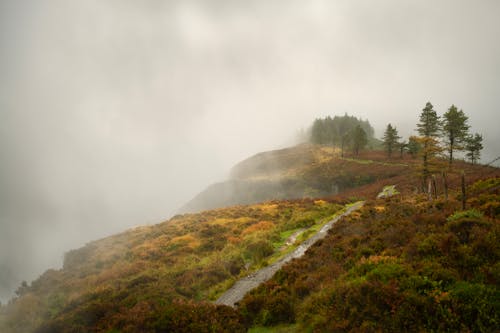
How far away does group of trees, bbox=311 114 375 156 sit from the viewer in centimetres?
7281

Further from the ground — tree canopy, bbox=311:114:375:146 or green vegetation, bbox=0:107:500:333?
tree canopy, bbox=311:114:375:146

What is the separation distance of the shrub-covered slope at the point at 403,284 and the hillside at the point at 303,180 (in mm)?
40719

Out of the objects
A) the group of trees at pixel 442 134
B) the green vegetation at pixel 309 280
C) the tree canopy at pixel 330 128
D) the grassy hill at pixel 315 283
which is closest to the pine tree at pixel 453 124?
the group of trees at pixel 442 134

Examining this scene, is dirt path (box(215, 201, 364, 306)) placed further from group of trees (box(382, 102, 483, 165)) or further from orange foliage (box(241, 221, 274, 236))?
group of trees (box(382, 102, 483, 165))

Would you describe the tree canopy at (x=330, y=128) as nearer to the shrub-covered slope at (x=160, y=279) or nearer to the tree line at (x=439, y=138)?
the tree line at (x=439, y=138)

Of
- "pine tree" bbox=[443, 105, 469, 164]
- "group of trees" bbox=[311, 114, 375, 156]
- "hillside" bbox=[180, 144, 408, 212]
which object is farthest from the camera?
"group of trees" bbox=[311, 114, 375, 156]

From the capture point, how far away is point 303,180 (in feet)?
195

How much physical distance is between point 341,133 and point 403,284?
426 feet

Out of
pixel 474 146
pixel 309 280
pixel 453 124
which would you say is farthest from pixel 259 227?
pixel 474 146

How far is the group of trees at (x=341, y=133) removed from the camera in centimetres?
7281

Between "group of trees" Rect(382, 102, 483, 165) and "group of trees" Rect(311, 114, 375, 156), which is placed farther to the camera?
"group of trees" Rect(311, 114, 375, 156)

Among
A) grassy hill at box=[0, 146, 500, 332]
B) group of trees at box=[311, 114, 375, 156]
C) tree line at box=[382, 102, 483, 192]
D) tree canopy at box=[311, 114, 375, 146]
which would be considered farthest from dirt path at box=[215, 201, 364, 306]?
tree canopy at box=[311, 114, 375, 146]

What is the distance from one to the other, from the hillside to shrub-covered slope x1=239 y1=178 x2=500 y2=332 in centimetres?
4072

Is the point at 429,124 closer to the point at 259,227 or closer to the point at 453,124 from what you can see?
the point at 453,124
